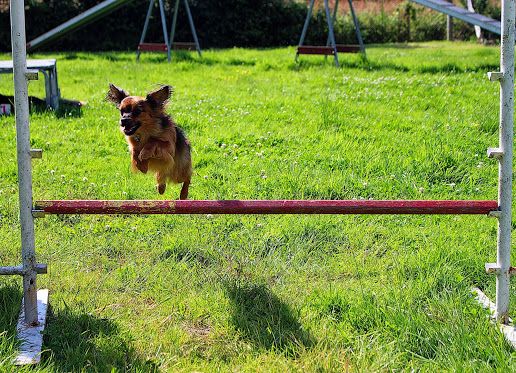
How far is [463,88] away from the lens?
9375mm

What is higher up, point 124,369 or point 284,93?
point 284,93

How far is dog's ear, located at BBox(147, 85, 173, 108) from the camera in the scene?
404 cm

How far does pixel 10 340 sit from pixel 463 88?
23.9ft

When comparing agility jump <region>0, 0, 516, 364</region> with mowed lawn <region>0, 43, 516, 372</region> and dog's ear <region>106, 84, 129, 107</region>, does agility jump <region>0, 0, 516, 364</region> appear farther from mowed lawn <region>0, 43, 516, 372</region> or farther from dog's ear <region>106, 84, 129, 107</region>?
dog's ear <region>106, 84, 129, 107</region>

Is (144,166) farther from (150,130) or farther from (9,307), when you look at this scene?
(9,307)

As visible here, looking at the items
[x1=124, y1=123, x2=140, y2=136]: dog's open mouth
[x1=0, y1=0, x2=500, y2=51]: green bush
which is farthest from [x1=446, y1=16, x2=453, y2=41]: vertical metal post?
[x1=124, y1=123, x2=140, y2=136]: dog's open mouth

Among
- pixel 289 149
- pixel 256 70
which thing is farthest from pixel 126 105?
pixel 256 70

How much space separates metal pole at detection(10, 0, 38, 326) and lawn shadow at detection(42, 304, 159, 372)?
15cm

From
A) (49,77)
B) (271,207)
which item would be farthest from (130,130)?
(49,77)

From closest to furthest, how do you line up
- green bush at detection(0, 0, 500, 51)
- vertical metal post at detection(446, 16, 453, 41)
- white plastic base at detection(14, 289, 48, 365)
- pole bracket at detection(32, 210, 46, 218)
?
white plastic base at detection(14, 289, 48, 365), pole bracket at detection(32, 210, 46, 218), green bush at detection(0, 0, 500, 51), vertical metal post at detection(446, 16, 453, 41)

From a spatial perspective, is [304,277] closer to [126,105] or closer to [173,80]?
[126,105]

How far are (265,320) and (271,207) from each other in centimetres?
62

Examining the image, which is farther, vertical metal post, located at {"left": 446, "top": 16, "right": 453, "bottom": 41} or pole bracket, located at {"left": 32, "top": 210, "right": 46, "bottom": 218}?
vertical metal post, located at {"left": 446, "top": 16, "right": 453, "bottom": 41}

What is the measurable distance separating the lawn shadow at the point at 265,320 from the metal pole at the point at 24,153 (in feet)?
3.34
